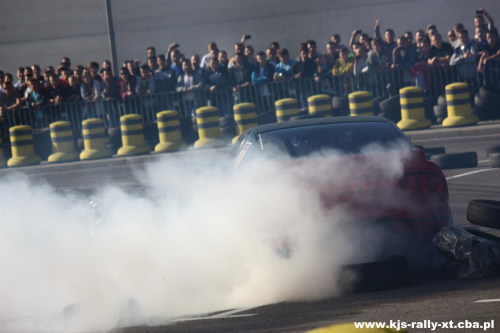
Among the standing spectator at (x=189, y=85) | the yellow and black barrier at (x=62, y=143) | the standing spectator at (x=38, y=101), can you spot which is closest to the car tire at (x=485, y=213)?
the standing spectator at (x=189, y=85)

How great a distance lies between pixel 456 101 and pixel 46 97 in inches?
384

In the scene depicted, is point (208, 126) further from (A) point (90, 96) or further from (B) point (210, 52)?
(A) point (90, 96)

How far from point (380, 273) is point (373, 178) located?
733 millimetres

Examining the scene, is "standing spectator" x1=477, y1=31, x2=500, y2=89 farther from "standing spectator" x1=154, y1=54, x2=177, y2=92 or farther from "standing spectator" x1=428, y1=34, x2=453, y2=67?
"standing spectator" x1=154, y1=54, x2=177, y2=92

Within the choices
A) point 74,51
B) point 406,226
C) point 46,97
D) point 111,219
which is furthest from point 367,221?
point 74,51

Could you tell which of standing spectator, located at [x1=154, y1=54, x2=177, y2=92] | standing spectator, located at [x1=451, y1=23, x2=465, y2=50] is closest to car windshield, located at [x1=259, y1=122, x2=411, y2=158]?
standing spectator, located at [x1=451, y1=23, x2=465, y2=50]

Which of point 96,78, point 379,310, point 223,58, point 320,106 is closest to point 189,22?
point 96,78

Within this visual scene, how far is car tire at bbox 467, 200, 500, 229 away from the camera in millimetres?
7277

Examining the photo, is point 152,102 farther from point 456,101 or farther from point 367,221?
point 367,221

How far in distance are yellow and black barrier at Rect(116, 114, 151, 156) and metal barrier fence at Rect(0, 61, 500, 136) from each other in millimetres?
865

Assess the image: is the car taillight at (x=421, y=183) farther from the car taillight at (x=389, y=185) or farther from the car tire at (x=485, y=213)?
the car tire at (x=485, y=213)

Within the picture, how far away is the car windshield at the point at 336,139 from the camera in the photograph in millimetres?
7211

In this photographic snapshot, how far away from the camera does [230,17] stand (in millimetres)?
28094

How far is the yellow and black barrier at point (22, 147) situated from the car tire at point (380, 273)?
14783mm
